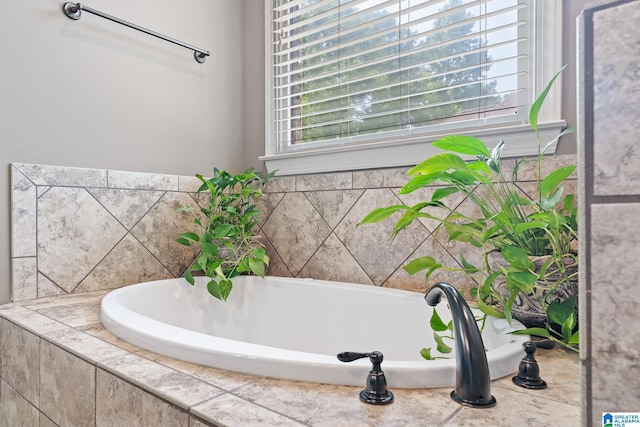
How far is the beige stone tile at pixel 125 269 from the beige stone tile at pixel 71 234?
30mm

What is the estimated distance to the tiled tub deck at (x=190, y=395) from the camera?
578 mm

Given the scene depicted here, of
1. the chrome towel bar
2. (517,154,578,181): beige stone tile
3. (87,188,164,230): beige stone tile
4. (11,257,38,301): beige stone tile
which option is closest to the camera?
(517,154,578,181): beige stone tile

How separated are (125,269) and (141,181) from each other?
0.39 m

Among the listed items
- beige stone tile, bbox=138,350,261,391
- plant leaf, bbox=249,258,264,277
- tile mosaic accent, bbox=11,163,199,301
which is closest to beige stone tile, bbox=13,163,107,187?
tile mosaic accent, bbox=11,163,199,301

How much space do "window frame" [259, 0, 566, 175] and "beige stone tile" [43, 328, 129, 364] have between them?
1161 millimetres

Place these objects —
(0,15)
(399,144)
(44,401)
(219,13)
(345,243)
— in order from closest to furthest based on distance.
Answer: (44,401) → (0,15) → (399,144) → (345,243) → (219,13)

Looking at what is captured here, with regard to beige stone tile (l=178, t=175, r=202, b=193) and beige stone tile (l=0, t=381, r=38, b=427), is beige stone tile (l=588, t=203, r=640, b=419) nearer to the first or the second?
beige stone tile (l=0, t=381, r=38, b=427)

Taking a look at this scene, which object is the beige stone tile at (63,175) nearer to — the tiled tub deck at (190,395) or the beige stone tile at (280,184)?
the tiled tub deck at (190,395)

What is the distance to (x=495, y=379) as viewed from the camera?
0.71 metres

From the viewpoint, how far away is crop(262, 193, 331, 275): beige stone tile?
71.3 inches

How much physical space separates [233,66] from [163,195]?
0.85m

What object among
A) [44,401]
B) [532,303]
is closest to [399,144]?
[532,303]

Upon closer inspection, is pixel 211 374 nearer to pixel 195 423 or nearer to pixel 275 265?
pixel 195 423

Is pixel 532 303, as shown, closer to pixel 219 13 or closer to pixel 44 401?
pixel 44 401
